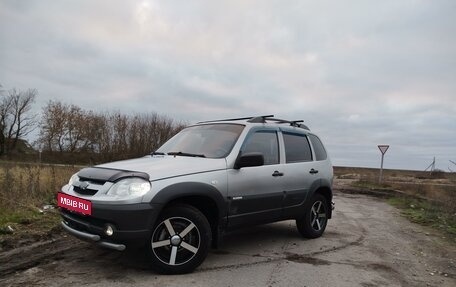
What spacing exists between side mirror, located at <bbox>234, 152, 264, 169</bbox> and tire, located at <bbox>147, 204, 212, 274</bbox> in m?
0.90

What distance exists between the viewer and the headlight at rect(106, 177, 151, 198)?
475cm

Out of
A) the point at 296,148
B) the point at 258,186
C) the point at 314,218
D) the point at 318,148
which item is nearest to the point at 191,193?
the point at 258,186

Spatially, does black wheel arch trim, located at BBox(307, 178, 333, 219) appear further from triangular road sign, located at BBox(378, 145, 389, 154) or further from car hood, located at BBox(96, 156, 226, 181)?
triangular road sign, located at BBox(378, 145, 389, 154)

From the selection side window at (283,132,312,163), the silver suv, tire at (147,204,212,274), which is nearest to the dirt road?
tire at (147,204,212,274)

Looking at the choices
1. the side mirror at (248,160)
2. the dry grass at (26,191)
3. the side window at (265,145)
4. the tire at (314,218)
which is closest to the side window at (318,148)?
the tire at (314,218)

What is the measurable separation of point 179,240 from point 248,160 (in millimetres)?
1411

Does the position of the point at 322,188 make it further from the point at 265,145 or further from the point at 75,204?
the point at 75,204

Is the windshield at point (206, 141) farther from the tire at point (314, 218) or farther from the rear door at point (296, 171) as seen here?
the tire at point (314, 218)

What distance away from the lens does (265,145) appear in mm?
6629

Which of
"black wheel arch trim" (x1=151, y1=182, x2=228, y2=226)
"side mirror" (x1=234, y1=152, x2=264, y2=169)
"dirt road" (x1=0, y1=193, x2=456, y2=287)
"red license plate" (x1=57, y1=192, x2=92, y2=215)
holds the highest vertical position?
"side mirror" (x1=234, y1=152, x2=264, y2=169)

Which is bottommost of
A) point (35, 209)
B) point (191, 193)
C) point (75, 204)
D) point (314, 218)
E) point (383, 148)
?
point (35, 209)

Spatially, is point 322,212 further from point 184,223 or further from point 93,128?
point 93,128

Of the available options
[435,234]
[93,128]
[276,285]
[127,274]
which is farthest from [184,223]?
[93,128]

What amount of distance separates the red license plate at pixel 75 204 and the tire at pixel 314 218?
3971mm
